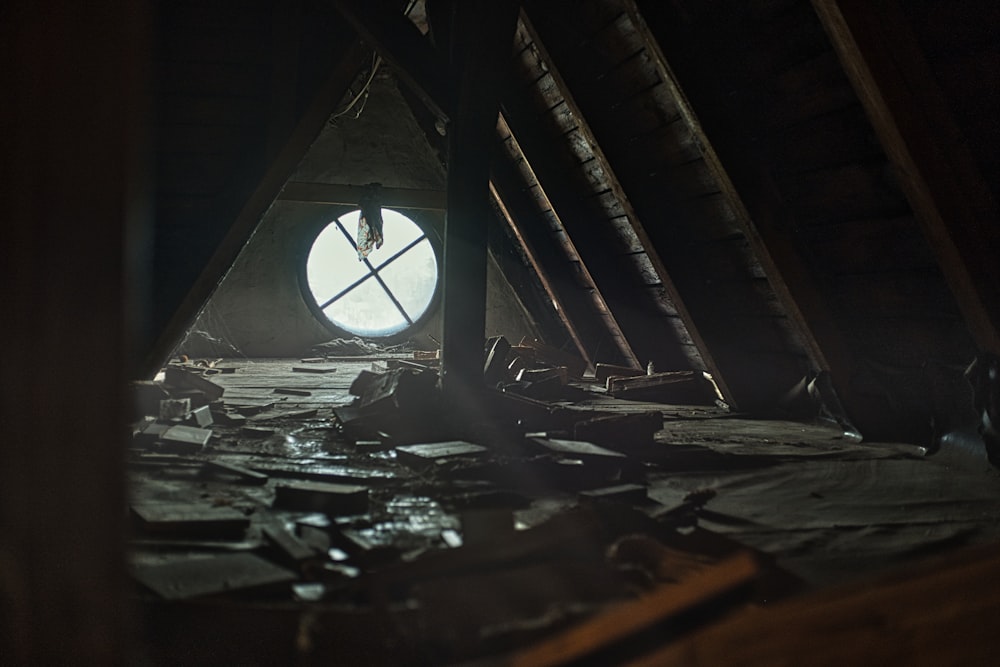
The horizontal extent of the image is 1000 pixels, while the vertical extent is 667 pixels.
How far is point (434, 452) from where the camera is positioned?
2422 millimetres

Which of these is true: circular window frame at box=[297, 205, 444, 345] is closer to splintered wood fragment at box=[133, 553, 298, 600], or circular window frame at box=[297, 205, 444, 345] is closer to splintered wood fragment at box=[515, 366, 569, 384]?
splintered wood fragment at box=[515, 366, 569, 384]

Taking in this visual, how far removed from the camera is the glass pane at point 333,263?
760cm

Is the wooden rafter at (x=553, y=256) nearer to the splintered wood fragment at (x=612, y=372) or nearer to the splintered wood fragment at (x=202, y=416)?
the splintered wood fragment at (x=612, y=372)

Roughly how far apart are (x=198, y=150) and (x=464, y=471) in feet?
6.06

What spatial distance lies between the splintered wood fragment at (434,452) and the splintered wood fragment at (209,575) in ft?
3.24

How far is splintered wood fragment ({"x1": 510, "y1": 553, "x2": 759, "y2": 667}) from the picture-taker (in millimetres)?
905

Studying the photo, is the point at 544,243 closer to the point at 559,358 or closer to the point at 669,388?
the point at 559,358

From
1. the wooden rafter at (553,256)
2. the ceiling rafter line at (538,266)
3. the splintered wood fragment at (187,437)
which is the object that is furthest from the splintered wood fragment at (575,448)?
the ceiling rafter line at (538,266)

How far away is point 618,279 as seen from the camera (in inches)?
169

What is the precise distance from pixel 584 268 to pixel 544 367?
3.05 feet

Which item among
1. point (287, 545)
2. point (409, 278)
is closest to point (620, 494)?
point (287, 545)

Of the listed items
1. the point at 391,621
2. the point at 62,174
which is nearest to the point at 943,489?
the point at 391,621

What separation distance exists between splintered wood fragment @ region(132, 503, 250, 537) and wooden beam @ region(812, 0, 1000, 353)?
1.91 metres

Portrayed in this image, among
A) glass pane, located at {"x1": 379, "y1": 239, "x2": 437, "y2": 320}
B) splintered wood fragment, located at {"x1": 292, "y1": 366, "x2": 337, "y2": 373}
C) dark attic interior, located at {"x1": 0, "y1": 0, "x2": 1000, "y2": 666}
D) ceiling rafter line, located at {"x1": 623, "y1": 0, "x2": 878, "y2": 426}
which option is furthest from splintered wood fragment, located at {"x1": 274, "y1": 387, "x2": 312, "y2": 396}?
glass pane, located at {"x1": 379, "y1": 239, "x2": 437, "y2": 320}
